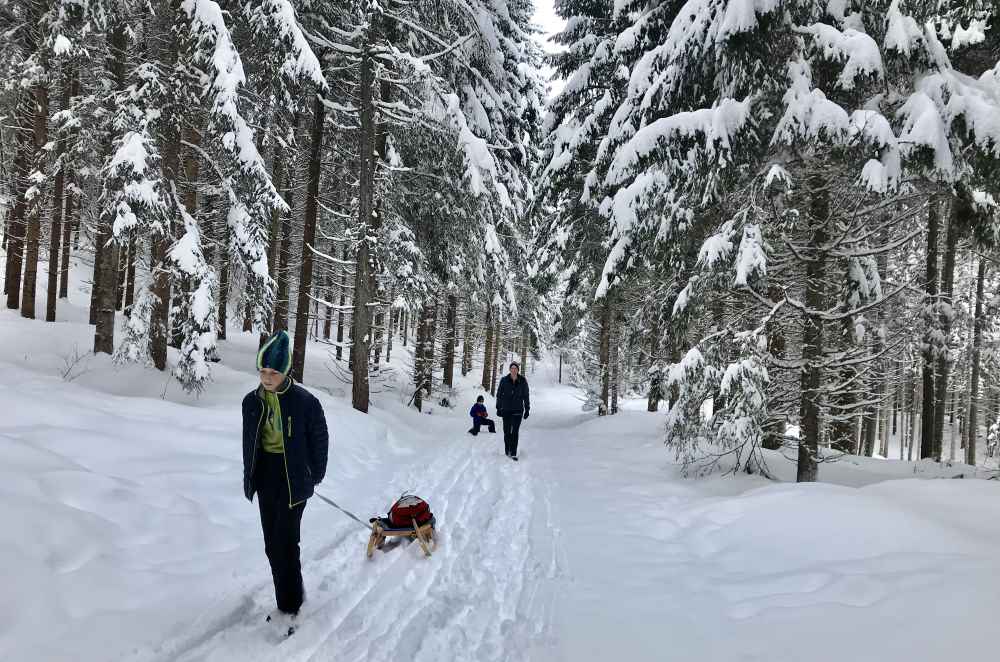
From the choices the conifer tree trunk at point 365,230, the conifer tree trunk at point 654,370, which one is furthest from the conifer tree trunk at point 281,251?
the conifer tree trunk at point 654,370

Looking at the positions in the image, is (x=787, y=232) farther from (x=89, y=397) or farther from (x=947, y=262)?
(x=89, y=397)

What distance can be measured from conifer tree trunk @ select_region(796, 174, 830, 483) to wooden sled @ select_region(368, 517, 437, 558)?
5.50 meters

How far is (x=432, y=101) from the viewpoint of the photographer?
1157cm

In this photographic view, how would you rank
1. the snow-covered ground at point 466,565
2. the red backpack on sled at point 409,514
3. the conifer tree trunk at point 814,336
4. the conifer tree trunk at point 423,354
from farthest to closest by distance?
1. the conifer tree trunk at point 423,354
2. the conifer tree trunk at point 814,336
3. the red backpack on sled at point 409,514
4. the snow-covered ground at point 466,565

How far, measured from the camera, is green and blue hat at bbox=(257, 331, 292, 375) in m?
3.65

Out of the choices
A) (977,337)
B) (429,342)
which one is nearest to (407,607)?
(429,342)

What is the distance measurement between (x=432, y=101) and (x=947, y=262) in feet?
43.5

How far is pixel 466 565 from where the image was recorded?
499 cm

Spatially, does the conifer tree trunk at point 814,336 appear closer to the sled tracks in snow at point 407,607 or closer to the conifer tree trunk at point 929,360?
the sled tracks in snow at point 407,607

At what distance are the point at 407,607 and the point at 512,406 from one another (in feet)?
Answer: 23.7

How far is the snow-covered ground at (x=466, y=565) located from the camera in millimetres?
3367

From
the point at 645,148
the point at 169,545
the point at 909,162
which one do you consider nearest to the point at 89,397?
the point at 169,545

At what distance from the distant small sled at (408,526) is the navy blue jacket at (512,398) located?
5.77 metres

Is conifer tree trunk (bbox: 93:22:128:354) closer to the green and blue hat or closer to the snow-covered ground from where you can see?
the snow-covered ground
